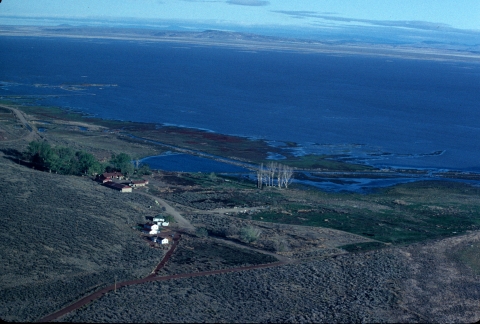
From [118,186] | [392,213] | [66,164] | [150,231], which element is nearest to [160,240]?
[150,231]

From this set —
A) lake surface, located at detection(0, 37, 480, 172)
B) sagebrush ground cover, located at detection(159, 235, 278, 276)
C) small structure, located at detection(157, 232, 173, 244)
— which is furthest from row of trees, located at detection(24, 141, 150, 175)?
lake surface, located at detection(0, 37, 480, 172)

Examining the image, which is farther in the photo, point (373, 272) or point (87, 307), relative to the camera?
point (373, 272)

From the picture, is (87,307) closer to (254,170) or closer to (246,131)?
(254,170)

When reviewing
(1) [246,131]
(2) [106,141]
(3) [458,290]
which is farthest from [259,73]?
(3) [458,290]

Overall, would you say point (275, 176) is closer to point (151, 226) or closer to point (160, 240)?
point (151, 226)

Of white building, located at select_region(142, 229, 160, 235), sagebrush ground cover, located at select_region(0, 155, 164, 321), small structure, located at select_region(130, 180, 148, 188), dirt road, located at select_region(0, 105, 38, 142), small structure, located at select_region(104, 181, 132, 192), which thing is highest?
sagebrush ground cover, located at select_region(0, 155, 164, 321)

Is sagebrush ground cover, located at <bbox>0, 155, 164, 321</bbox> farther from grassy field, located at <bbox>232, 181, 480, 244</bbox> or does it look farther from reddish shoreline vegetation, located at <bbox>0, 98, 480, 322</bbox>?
grassy field, located at <bbox>232, 181, 480, 244</bbox>
